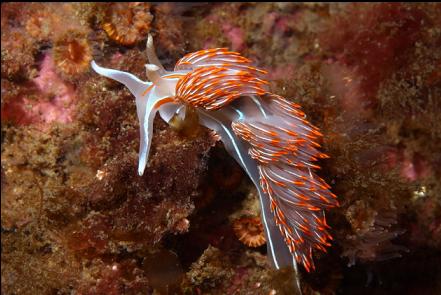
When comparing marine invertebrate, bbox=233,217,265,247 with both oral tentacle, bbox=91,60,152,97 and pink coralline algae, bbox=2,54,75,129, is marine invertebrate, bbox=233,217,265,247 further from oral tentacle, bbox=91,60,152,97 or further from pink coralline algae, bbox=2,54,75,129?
pink coralline algae, bbox=2,54,75,129

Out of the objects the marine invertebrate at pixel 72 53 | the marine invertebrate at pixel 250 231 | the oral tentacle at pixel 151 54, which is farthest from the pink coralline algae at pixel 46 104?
the marine invertebrate at pixel 250 231

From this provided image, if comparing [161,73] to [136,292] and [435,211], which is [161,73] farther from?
[435,211]

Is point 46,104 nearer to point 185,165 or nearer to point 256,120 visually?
point 185,165

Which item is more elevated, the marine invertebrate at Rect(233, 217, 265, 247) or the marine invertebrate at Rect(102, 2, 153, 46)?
the marine invertebrate at Rect(102, 2, 153, 46)

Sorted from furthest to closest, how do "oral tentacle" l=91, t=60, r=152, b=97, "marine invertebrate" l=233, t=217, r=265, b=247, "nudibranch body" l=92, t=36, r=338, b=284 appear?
"marine invertebrate" l=233, t=217, r=265, b=247
"oral tentacle" l=91, t=60, r=152, b=97
"nudibranch body" l=92, t=36, r=338, b=284

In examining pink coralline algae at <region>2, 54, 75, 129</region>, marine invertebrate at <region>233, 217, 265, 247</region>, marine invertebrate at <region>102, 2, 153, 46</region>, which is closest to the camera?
marine invertebrate at <region>233, 217, 265, 247</region>

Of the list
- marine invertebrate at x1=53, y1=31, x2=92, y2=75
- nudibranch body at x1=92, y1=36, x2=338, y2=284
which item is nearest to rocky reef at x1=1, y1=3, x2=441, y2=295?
marine invertebrate at x1=53, y1=31, x2=92, y2=75

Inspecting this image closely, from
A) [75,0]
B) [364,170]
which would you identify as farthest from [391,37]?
[75,0]

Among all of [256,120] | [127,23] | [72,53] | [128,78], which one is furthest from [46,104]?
[256,120]
